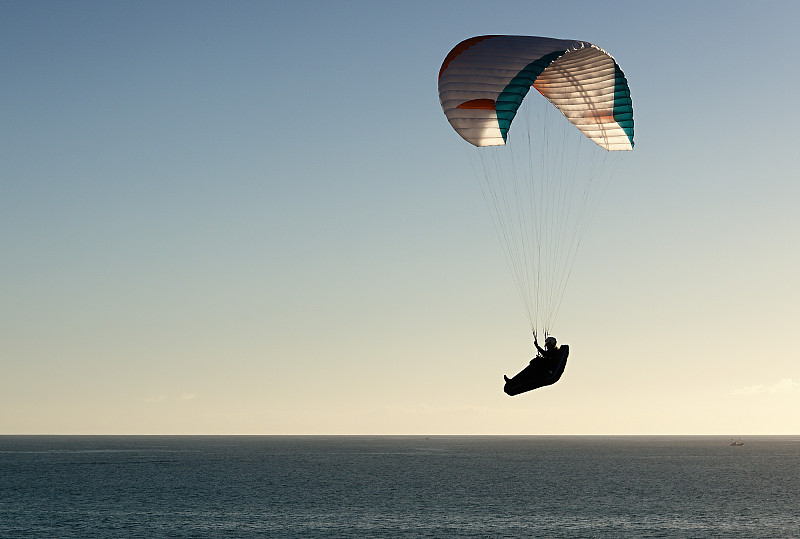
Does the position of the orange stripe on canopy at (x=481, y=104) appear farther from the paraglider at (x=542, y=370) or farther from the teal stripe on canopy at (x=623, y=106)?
the paraglider at (x=542, y=370)

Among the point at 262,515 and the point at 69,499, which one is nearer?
the point at 262,515

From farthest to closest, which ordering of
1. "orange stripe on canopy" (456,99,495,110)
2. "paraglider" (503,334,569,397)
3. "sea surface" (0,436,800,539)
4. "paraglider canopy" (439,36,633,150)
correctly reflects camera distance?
"sea surface" (0,436,800,539), "orange stripe on canopy" (456,99,495,110), "paraglider canopy" (439,36,633,150), "paraglider" (503,334,569,397)

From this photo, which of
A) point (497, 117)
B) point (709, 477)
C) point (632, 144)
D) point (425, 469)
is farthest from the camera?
point (425, 469)

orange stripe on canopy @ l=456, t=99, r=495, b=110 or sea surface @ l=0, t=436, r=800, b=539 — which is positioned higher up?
orange stripe on canopy @ l=456, t=99, r=495, b=110

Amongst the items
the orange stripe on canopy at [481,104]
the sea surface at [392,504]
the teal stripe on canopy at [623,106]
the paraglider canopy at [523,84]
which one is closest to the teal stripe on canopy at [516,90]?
the paraglider canopy at [523,84]

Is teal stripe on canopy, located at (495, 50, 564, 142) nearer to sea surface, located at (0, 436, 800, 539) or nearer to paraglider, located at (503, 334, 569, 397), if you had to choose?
paraglider, located at (503, 334, 569, 397)

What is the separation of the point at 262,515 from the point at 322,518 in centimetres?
559

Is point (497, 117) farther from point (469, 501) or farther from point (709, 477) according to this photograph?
point (709, 477)

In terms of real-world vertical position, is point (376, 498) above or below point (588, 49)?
below

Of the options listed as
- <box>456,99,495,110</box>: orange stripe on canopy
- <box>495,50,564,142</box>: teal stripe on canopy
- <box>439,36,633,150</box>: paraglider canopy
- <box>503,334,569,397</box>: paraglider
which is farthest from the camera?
<box>456,99,495,110</box>: orange stripe on canopy

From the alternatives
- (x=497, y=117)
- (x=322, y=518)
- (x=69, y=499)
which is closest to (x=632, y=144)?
(x=497, y=117)

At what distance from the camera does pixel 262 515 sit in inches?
2852

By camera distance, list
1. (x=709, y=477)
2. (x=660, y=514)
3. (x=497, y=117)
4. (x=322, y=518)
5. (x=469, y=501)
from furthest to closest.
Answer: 1. (x=709, y=477)
2. (x=469, y=501)
3. (x=660, y=514)
4. (x=322, y=518)
5. (x=497, y=117)

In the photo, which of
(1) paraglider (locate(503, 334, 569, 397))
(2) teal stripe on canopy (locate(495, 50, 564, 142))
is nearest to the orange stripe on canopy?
(2) teal stripe on canopy (locate(495, 50, 564, 142))
